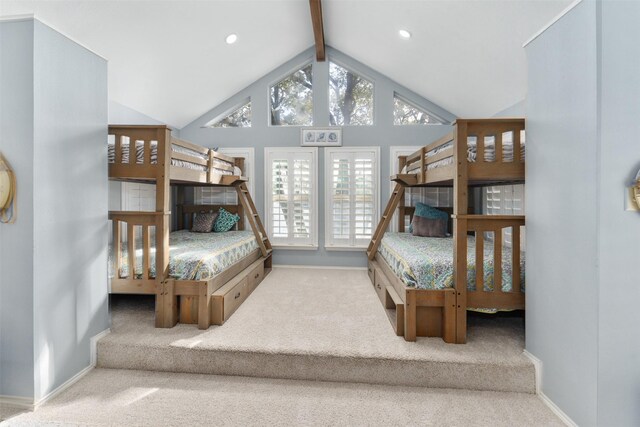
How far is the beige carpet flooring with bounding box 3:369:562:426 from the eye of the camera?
61.8 inches

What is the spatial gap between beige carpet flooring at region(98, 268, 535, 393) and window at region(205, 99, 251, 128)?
120 inches

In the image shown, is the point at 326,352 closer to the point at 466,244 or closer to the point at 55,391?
the point at 466,244

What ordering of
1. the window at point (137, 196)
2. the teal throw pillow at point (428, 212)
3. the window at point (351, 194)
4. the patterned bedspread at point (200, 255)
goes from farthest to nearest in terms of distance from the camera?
the window at point (351, 194) → the teal throw pillow at point (428, 212) → the window at point (137, 196) → the patterned bedspread at point (200, 255)

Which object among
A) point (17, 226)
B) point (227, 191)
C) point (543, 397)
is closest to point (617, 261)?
point (543, 397)

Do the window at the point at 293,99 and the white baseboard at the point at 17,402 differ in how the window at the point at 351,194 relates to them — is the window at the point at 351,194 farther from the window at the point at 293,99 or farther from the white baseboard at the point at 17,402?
the white baseboard at the point at 17,402

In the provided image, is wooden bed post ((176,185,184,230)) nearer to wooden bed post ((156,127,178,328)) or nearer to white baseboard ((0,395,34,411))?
wooden bed post ((156,127,178,328))

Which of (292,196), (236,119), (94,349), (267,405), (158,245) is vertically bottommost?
(267,405)

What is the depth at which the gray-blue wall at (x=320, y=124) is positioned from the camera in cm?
433

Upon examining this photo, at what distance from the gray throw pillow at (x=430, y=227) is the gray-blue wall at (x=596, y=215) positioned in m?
2.10

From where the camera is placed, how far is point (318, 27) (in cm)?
365

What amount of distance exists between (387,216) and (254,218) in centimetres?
183

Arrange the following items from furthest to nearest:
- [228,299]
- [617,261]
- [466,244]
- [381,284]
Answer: [381,284] < [228,299] < [466,244] < [617,261]

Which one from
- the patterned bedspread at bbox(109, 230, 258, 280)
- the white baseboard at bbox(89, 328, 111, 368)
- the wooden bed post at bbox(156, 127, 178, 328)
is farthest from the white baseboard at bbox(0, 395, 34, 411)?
the patterned bedspread at bbox(109, 230, 258, 280)

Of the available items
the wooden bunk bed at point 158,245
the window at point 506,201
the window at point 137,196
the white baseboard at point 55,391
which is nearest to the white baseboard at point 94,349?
the white baseboard at point 55,391
